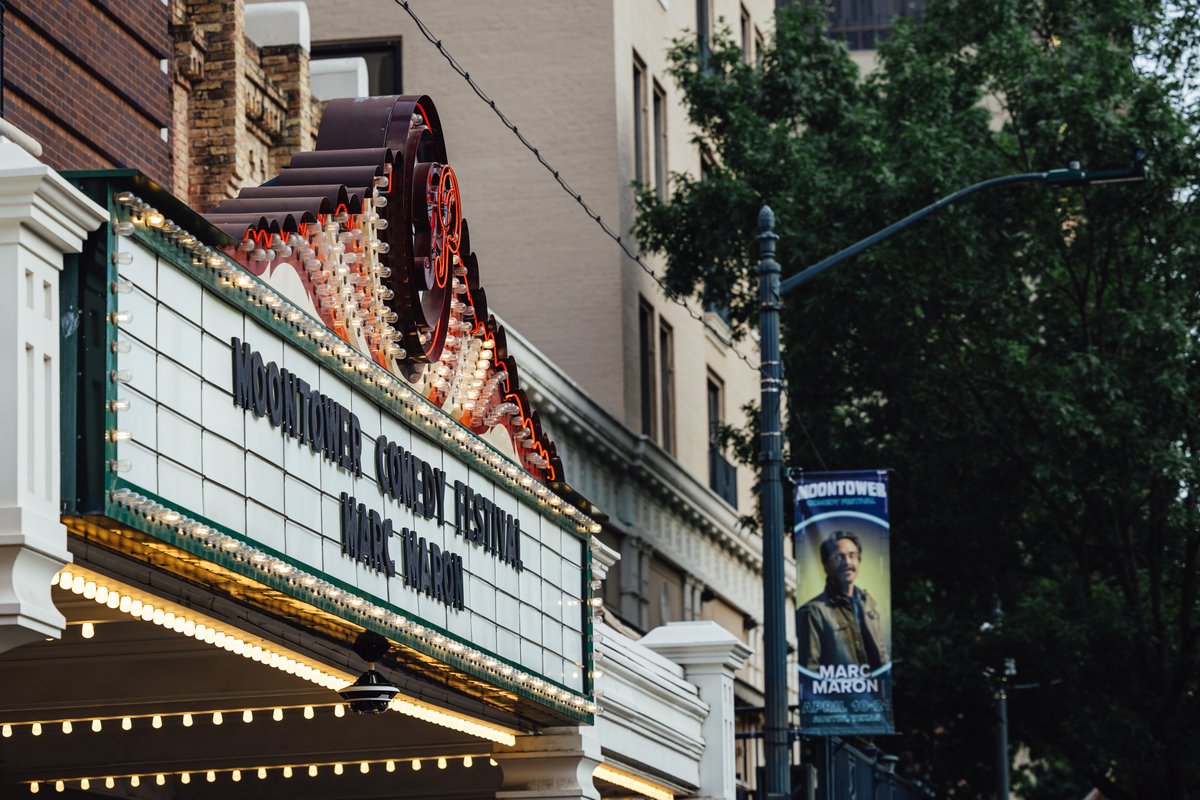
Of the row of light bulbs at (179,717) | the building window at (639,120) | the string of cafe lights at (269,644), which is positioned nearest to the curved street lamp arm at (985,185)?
the string of cafe lights at (269,644)

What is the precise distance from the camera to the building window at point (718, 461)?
4028cm

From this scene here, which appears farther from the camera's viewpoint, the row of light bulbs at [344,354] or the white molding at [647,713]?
the white molding at [647,713]

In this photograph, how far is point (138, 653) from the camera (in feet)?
46.6

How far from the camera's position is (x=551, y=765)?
685 inches

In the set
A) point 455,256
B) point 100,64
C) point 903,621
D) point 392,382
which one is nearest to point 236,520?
point 392,382

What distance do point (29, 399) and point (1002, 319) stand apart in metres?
25.1

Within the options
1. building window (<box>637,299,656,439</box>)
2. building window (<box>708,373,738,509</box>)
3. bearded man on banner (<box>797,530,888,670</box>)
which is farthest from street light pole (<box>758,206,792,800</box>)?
building window (<box>708,373,738,509</box>)

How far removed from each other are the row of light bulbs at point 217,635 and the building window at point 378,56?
18.8 meters

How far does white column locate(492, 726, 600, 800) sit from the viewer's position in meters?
17.3

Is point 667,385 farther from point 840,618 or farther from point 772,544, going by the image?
point 772,544

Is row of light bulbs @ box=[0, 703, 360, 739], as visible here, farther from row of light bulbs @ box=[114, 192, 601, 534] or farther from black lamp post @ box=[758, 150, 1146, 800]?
black lamp post @ box=[758, 150, 1146, 800]

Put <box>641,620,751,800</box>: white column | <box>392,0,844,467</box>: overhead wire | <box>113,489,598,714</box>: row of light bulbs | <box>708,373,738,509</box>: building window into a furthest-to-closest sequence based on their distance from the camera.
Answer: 1. <box>708,373,738,509</box>: building window
2. <box>641,620,751,800</box>: white column
3. <box>392,0,844,467</box>: overhead wire
4. <box>113,489,598,714</box>: row of light bulbs

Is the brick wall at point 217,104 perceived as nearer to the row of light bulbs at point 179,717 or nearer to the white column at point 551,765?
the row of light bulbs at point 179,717

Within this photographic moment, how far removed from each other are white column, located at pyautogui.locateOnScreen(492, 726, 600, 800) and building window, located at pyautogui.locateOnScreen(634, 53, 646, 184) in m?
19.2
